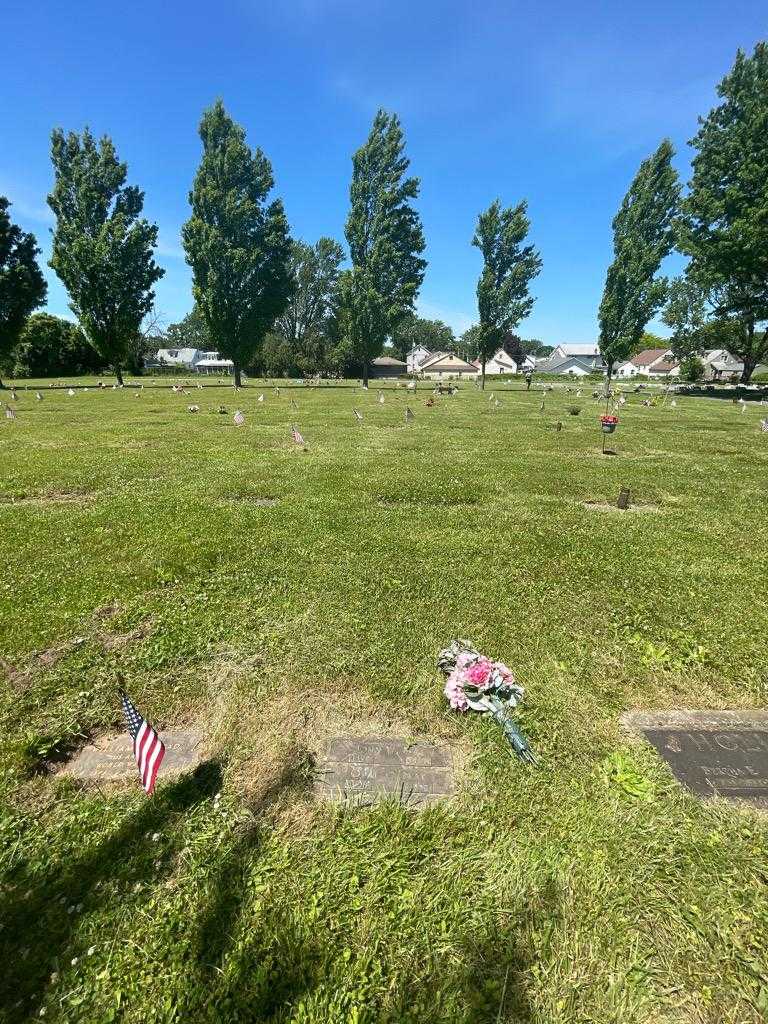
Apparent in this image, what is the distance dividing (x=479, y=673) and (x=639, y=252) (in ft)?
164

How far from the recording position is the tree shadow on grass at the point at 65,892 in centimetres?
207

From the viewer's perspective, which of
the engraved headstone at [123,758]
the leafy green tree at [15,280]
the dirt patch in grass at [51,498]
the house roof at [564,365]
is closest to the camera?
the engraved headstone at [123,758]

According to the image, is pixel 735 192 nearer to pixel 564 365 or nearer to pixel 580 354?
pixel 564 365

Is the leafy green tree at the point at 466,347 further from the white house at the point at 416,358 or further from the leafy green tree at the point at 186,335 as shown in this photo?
the leafy green tree at the point at 186,335

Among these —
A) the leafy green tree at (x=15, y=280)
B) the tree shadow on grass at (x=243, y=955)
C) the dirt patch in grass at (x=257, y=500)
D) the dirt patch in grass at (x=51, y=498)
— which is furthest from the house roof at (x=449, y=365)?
the tree shadow on grass at (x=243, y=955)

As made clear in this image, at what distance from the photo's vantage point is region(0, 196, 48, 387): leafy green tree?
3522 centimetres

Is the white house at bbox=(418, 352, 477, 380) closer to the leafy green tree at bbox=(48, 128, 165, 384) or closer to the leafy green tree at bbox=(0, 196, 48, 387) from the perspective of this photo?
the leafy green tree at bbox=(48, 128, 165, 384)

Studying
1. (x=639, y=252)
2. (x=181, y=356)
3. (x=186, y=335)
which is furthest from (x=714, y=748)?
(x=186, y=335)

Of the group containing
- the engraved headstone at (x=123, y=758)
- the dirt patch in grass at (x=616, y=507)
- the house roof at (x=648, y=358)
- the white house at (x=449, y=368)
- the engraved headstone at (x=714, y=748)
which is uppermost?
the house roof at (x=648, y=358)

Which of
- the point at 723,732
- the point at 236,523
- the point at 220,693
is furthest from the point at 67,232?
the point at 723,732

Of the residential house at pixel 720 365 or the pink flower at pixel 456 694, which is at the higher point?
the residential house at pixel 720 365

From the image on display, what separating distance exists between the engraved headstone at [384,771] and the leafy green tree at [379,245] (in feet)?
144

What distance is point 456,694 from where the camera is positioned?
3.61m

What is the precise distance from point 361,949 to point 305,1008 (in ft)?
1.04
